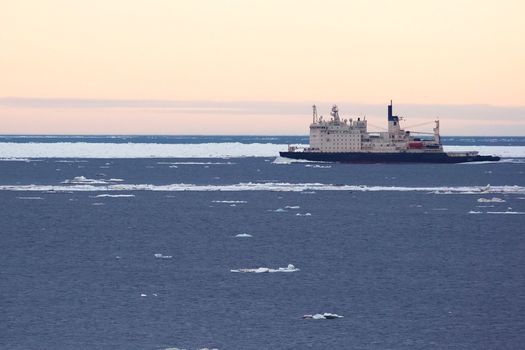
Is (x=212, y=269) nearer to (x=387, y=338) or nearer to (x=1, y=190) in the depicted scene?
(x=387, y=338)

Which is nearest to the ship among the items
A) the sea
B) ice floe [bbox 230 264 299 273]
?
the sea

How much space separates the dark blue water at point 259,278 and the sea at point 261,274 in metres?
0.05

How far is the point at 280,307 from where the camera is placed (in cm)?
2311

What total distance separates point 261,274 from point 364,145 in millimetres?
94976

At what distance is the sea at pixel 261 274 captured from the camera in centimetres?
2062

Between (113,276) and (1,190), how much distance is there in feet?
136

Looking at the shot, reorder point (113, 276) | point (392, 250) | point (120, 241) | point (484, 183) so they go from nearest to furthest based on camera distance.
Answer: point (113, 276)
point (392, 250)
point (120, 241)
point (484, 183)

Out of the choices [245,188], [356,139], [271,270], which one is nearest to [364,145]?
[356,139]

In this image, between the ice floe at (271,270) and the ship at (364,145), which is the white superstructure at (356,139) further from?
the ice floe at (271,270)

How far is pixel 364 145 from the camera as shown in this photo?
122 metres

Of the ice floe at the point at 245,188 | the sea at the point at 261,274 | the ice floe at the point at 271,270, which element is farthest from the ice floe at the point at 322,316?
the ice floe at the point at 245,188

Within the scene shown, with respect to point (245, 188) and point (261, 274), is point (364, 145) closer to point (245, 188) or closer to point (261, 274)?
point (245, 188)

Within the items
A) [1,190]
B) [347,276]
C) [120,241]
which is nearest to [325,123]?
[1,190]

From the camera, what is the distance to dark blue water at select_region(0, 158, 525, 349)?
67.5ft
